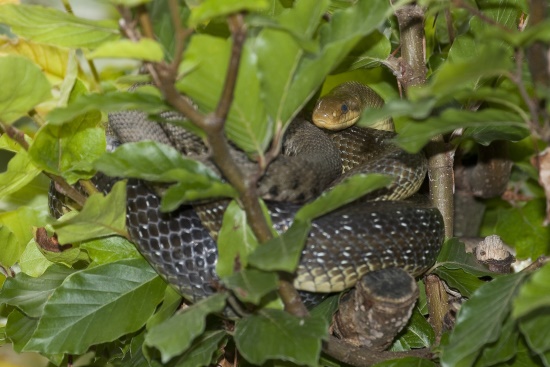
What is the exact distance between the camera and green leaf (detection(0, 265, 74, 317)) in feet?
4.52

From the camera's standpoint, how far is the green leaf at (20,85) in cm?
106

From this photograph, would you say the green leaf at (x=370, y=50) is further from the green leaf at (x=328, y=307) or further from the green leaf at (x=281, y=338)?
the green leaf at (x=281, y=338)

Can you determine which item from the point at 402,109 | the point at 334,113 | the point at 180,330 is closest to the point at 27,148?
the point at 180,330

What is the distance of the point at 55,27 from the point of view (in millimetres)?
1031

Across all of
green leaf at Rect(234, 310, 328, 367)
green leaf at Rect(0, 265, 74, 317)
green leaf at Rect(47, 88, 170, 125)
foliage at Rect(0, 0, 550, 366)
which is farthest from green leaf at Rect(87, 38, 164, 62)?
green leaf at Rect(0, 265, 74, 317)

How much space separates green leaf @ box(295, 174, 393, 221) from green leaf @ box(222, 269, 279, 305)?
0.10 meters

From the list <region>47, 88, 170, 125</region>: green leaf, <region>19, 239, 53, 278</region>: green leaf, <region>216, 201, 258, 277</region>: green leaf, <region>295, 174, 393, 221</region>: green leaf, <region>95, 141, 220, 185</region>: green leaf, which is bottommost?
<region>19, 239, 53, 278</region>: green leaf

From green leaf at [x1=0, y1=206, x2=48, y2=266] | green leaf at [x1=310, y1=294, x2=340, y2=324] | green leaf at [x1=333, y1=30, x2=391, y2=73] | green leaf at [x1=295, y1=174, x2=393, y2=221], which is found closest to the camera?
green leaf at [x1=295, y1=174, x2=393, y2=221]

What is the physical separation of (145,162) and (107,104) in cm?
11

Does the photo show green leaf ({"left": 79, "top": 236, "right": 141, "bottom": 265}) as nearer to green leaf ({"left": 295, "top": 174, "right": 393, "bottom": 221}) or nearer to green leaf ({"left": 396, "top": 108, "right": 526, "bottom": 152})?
green leaf ({"left": 295, "top": 174, "right": 393, "bottom": 221})

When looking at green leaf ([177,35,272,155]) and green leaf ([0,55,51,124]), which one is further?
green leaf ([0,55,51,124])

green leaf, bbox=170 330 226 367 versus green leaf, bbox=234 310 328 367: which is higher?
green leaf, bbox=234 310 328 367

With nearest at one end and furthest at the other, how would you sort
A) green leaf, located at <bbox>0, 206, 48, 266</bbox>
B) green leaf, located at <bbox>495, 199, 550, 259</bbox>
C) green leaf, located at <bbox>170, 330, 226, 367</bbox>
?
1. green leaf, located at <bbox>170, 330, 226, 367</bbox>
2. green leaf, located at <bbox>0, 206, 48, 266</bbox>
3. green leaf, located at <bbox>495, 199, 550, 259</bbox>

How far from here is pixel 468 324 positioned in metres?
1.11
